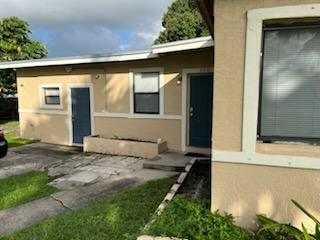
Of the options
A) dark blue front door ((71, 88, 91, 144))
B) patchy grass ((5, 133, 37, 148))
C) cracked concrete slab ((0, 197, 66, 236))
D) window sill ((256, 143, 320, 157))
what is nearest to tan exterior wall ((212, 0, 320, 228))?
window sill ((256, 143, 320, 157))

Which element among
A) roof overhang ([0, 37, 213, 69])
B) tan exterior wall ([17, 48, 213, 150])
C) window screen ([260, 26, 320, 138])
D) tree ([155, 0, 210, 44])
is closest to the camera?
window screen ([260, 26, 320, 138])

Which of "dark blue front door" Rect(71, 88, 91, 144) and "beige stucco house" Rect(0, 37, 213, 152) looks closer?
"beige stucco house" Rect(0, 37, 213, 152)

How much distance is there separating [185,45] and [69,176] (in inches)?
172

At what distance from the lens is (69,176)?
6562 millimetres

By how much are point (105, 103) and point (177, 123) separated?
2.95 m

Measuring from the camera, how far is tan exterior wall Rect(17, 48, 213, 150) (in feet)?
27.3

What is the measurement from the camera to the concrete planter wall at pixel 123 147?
26.8ft

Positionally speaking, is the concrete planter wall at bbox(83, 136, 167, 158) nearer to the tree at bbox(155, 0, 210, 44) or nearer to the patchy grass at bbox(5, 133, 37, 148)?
the patchy grass at bbox(5, 133, 37, 148)

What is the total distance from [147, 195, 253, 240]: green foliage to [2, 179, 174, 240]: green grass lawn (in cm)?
30

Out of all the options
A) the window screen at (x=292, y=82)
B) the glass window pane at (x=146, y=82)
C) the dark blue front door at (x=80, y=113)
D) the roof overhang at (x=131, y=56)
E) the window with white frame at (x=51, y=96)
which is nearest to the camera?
the window screen at (x=292, y=82)

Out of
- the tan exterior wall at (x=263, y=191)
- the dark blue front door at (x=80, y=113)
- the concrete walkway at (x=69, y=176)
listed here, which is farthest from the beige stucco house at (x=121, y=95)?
the tan exterior wall at (x=263, y=191)

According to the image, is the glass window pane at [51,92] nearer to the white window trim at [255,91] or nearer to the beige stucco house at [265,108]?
the beige stucco house at [265,108]

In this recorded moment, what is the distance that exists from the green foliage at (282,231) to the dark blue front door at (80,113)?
8238 millimetres

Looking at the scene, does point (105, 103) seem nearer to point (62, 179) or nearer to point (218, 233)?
point (62, 179)
